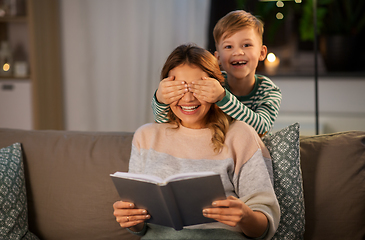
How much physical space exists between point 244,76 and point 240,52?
94mm

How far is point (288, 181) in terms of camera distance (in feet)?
4.04

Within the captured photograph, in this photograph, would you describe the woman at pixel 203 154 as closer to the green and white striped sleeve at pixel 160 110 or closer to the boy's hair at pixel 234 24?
the green and white striped sleeve at pixel 160 110

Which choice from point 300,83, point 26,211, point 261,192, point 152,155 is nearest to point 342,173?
point 261,192

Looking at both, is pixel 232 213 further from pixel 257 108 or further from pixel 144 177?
pixel 257 108

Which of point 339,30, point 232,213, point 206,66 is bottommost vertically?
point 232,213

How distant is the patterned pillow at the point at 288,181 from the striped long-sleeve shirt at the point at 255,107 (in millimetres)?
81

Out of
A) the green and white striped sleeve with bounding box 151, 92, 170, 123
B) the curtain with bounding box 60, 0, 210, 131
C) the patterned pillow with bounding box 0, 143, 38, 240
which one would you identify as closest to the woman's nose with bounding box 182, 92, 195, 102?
the green and white striped sleeve with bounding box 151, 92, 170, 123

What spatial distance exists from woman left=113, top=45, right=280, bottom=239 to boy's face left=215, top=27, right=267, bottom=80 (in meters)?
0.21

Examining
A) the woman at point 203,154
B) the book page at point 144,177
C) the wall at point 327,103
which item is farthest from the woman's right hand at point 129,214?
the wall at point 327,103

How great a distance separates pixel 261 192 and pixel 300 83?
2213mm

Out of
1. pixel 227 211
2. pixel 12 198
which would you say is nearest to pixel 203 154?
pixel 227 211

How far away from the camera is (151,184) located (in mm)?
896

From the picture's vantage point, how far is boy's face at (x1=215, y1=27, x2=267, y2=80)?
1389 mm

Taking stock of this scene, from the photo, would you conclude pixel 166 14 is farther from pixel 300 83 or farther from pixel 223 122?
pixel 223 122
